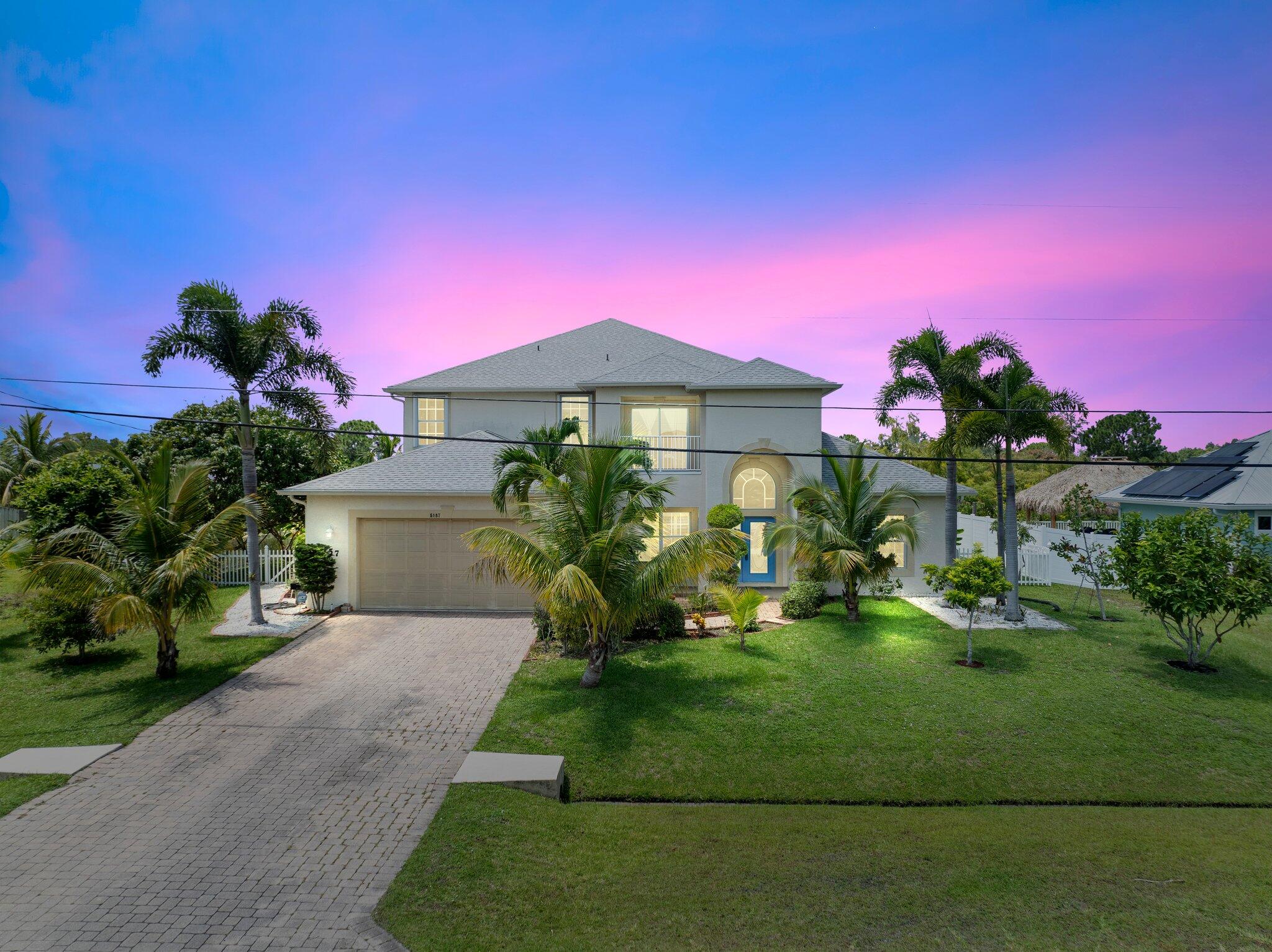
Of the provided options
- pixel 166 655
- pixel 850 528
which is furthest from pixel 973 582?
pixel 166 655

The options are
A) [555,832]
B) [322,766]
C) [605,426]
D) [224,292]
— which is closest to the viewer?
[555,832]

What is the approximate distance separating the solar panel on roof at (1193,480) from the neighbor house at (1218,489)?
2cm

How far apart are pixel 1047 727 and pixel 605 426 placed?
13.0 m

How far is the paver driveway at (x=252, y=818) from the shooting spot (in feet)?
17.1

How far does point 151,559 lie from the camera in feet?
36.1

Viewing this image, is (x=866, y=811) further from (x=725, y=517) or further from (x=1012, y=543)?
(x=725, y=517)

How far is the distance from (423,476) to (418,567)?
2.47 m

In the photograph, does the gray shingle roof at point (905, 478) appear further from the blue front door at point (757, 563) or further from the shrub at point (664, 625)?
the shrub at point (664, 625)

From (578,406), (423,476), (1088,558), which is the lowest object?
(1088,558)

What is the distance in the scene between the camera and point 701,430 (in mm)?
18406

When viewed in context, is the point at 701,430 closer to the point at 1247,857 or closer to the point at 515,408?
the point at 515,408

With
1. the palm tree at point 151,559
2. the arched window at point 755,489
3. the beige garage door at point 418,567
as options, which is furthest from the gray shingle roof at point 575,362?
the palm tree at point 151,559

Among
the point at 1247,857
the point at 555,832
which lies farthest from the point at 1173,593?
the point at 555,832

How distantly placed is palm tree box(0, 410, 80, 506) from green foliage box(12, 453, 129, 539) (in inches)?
972
